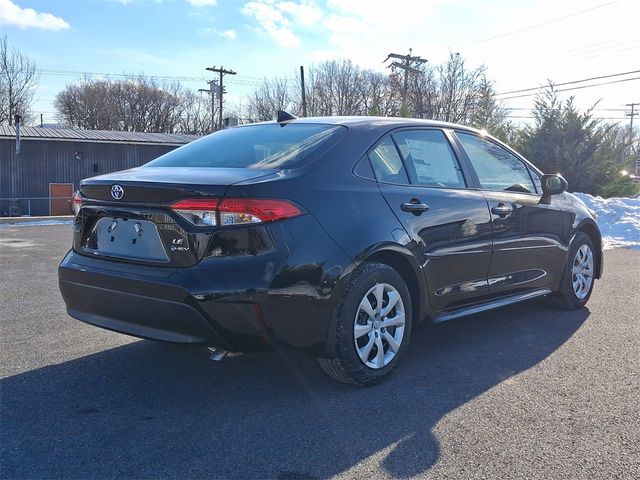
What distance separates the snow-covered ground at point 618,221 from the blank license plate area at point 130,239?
368 inches

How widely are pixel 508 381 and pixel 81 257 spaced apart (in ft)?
8.93

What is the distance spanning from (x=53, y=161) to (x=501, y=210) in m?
33.2

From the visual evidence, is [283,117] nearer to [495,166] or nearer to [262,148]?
[262,148]

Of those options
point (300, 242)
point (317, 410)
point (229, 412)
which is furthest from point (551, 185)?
point (229, 412)

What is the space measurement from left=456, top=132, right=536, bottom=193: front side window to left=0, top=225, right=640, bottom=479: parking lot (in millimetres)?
1209

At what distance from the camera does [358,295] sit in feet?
11.3

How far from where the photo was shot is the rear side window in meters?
4.13

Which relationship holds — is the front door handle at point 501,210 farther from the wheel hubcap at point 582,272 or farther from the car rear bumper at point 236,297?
the car rear bumper at point 236,297

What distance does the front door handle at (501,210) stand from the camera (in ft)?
15.0

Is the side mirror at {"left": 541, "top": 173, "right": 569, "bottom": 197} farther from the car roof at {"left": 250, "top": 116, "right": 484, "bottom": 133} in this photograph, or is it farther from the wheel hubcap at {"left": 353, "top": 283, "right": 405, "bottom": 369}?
the wheel hubcap at {"left": 353, "top": 283, "right": 405, "bottom": 369}

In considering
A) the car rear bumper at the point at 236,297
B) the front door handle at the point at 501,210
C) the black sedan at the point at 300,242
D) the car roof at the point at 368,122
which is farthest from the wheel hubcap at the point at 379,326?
the front door handle at the point at 501,210

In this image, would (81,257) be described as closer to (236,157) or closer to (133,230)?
(133,230)

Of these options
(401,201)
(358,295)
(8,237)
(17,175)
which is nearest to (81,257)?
(358,295)

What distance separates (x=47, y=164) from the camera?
33.1 metres
